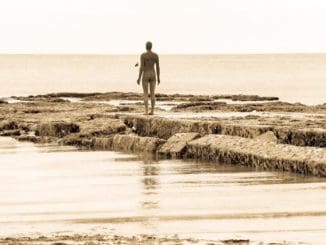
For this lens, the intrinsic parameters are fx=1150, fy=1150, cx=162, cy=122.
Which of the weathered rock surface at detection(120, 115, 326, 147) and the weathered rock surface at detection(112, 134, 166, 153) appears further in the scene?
the weathered rock surface at detection(112, 134, 166, 153)

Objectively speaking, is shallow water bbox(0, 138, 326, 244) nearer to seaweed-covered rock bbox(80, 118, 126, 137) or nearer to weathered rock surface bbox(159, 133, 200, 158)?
weathered rock surface bbox(159, 133, 200, 158)

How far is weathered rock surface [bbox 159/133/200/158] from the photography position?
72.0 ft

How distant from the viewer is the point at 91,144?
25.5 m

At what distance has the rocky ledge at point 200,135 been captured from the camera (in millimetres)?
18969

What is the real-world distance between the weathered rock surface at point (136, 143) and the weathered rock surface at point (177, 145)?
436 mm

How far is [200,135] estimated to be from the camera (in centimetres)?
2250

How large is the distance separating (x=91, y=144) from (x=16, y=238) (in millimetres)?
13434

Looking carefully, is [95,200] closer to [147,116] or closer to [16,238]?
[16,238]

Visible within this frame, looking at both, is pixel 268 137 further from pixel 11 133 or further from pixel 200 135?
pixel 11 133

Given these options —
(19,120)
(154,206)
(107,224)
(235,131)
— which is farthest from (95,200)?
(19,120)

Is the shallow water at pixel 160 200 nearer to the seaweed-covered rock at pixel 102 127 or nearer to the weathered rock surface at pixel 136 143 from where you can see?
the weathered rock surface at pixel 136 143

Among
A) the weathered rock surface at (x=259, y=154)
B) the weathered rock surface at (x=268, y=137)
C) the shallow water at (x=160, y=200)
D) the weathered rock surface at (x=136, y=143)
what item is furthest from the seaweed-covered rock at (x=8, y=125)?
the weathered rock surface at (x=268, y=137)

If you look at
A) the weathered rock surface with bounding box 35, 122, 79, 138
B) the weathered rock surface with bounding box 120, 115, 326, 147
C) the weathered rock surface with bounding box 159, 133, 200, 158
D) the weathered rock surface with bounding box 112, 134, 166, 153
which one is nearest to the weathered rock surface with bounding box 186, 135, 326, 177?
the weathered rock surface with bounding box 159, 133, 200, 158

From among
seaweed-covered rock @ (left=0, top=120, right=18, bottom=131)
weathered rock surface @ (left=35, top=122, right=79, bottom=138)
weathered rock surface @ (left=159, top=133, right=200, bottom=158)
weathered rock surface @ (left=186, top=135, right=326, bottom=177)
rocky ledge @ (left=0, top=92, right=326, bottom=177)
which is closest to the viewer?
weathered rock surface @ (left=186, top=135, right=326, bottom=177)
